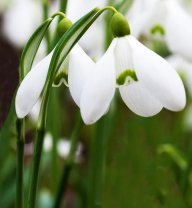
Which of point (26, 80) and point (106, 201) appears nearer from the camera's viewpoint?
point (26, 80)

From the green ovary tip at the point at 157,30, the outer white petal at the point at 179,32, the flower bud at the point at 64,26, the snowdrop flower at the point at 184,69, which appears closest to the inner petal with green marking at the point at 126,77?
the flower bud at the point at 64,26

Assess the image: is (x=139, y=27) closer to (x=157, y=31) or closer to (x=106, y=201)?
(x=157, y=31)

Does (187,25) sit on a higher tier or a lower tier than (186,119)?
higher

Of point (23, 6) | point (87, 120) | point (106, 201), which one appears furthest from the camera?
point (23, 6)

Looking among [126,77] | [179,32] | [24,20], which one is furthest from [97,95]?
[24,20]

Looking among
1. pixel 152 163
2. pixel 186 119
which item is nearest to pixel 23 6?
pixel 186 119

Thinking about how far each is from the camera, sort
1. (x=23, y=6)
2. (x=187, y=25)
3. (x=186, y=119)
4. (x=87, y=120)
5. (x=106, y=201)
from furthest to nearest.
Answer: (x=23, y=6) → (x=186, y=119) → (x=106, y=201) → (x=187, y=25) → (x=87, y=120)

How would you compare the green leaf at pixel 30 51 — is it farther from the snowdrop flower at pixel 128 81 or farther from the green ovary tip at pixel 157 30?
the green ovary tip at pixel 157 30

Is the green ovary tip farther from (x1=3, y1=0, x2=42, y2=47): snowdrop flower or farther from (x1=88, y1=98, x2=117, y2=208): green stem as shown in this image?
(x1=3, y1=0, x2=42, y2=47): snowdrop flower
